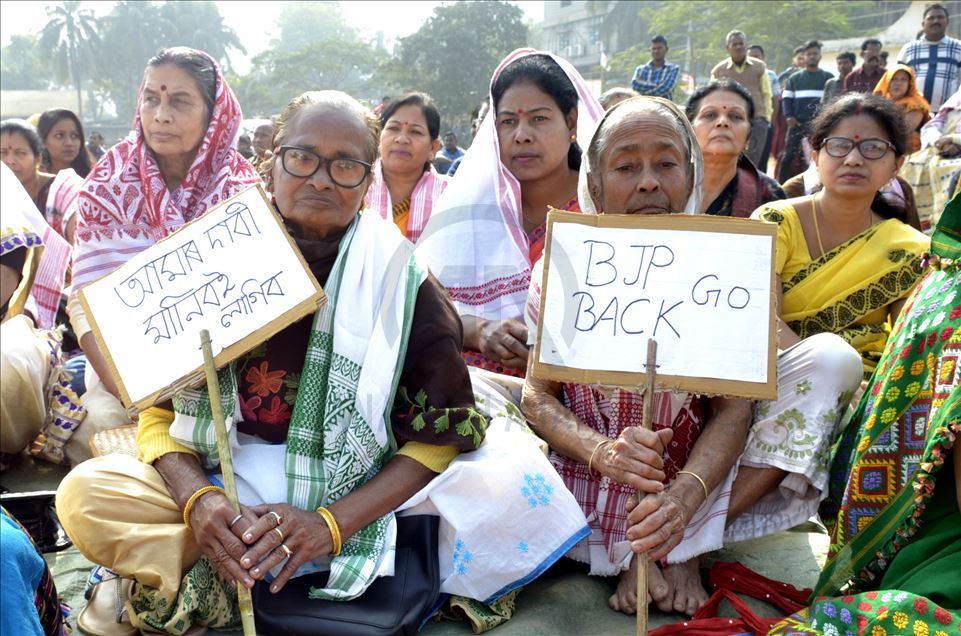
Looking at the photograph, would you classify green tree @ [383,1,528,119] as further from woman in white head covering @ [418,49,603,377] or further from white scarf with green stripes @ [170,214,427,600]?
white scarf with green stripes @ [170,214,427,600]

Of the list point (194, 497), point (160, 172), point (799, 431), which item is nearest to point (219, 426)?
point (194, 497)

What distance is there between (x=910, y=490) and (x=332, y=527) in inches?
51.8

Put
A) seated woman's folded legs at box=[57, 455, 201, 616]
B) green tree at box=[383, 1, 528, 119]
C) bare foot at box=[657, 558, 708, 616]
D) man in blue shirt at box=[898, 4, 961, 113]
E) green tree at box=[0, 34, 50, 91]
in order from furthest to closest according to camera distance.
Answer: green tree at box=[0, 34, 50, 91], green tree at box=[383, 1, 528, 119], man in blue shirt at box=[898, 4, 961, 113], bare foot at box=[657, 558, 708, 616], seated woman's folded legs at box=[57, 455, 201, 616]

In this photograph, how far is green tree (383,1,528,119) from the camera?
3591cm

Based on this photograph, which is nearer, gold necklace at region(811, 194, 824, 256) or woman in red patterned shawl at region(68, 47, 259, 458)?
gold necklace at region(811, 194, 824, 256)

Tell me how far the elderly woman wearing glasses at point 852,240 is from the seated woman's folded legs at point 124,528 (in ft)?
6.80

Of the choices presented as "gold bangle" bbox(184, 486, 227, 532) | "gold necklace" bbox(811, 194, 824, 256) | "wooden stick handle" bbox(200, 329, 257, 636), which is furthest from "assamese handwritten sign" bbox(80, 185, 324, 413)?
"gold necklace" bbox(811, 194, 824, 256)

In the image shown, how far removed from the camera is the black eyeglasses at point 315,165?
7.18 feet

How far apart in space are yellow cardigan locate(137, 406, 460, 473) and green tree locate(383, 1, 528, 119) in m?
34.4

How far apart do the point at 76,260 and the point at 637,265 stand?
252cm

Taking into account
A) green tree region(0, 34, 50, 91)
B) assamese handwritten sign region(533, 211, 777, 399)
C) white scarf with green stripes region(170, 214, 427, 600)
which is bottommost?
white scarf with green stripes region(170, 214, 427, 600)

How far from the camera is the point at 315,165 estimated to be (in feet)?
7.19

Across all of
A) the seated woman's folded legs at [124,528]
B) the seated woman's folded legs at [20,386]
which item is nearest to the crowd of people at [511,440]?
the seated woman's folded legs at [124,528]

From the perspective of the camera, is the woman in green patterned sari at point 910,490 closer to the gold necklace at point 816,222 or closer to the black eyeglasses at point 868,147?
the gold necklace at point 816,222
